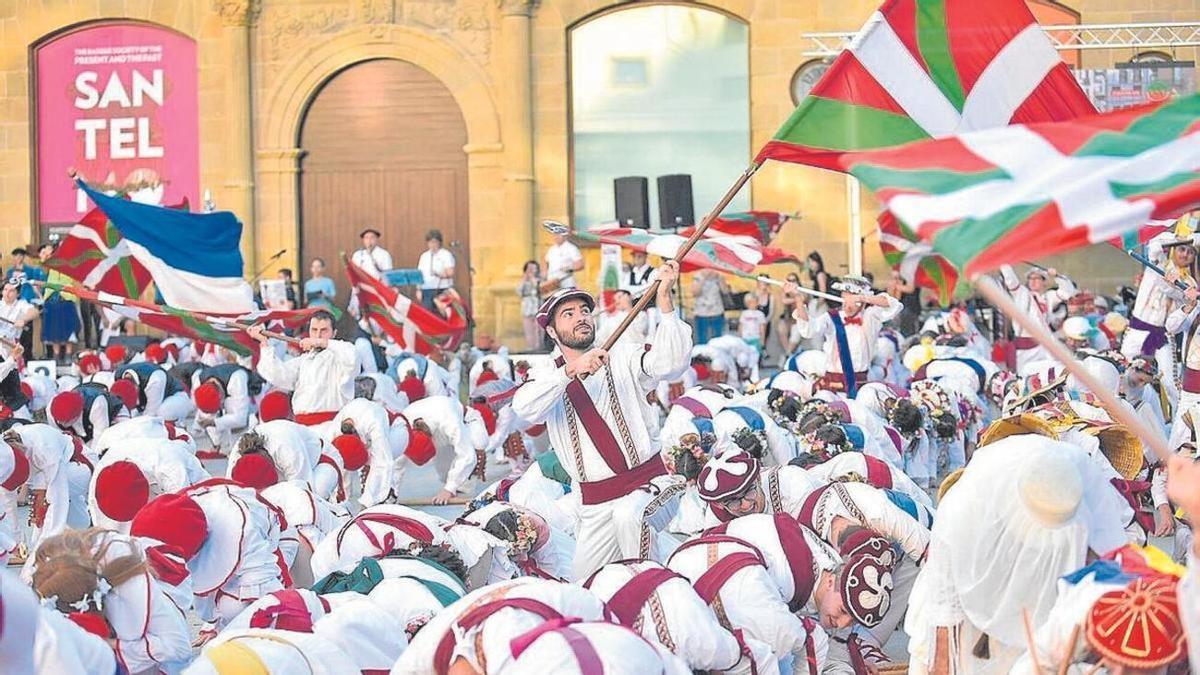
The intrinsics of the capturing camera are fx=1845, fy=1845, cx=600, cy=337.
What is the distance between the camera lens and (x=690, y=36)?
1074 inches

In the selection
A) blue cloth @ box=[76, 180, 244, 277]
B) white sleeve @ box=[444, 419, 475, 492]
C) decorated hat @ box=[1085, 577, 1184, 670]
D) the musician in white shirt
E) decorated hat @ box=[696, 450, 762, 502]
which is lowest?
white sleeve @ box=[444, 419, 475, 492]

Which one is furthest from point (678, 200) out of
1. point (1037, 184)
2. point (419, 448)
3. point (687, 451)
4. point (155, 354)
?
point (1037, 184)

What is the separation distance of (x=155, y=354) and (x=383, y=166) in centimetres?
808

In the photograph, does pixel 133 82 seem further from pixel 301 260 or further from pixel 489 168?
pixel 489 168

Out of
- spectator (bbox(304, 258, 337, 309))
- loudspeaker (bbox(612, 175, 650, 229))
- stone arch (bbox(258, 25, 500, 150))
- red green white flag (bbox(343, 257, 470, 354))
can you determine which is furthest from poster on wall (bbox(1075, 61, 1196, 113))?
spectator (bbox(304, 258, 337, 309))

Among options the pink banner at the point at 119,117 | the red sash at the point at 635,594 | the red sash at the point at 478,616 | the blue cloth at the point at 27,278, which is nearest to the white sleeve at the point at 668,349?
the red sash at the point at 635,594

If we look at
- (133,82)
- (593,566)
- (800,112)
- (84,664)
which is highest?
(133,82)

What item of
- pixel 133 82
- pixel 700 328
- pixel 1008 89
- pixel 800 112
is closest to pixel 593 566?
pixel 800 112

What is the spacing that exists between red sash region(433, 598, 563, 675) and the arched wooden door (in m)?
23.2

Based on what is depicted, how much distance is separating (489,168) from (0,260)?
302 inches

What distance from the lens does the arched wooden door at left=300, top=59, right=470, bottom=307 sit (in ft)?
91.1

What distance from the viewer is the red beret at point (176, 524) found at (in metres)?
6.93

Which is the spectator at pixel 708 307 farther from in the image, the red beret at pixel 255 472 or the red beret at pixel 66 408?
the red beret at pixel 255 472

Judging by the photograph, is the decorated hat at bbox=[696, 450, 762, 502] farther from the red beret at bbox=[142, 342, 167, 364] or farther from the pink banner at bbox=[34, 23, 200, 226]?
the pink banner at bbox=[34, 23, 200, 226]
